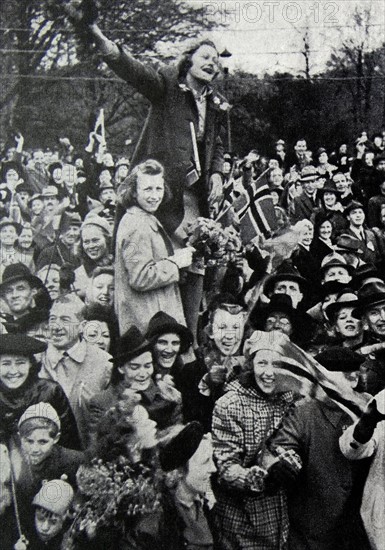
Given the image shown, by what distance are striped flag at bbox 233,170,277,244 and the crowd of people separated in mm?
29

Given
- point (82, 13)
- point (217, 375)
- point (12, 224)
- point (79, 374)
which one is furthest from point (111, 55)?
point (217, 375)

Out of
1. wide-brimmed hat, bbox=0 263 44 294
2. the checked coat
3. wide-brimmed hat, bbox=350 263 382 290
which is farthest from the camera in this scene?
wide-brimmed hat, bbox=350 263 382 290

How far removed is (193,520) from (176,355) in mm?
1070

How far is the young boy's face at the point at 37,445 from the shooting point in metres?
4.88

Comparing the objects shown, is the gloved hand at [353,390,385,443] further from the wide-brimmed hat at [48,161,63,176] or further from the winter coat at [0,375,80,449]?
the wide-brimmed hat at [48,161,63,176]

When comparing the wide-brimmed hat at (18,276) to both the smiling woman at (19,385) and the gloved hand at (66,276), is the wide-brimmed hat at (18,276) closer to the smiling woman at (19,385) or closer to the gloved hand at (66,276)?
the gloved hand at (66,276)

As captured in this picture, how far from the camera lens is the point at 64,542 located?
15.8 feet

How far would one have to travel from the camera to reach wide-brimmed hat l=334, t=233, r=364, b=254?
5184mm

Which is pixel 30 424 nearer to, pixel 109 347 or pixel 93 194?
pixel 109 347

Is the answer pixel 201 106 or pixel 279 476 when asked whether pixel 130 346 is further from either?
pixel 201 106

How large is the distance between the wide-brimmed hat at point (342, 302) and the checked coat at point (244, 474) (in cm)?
72

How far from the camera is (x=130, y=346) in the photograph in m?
4.93

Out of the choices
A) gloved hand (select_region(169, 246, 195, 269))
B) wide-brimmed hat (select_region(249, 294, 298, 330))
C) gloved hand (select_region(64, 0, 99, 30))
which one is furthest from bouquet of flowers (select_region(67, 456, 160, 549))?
gloved hand (select_region(64, 0, 99, 30))

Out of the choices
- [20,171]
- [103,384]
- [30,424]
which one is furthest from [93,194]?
[30,424]
